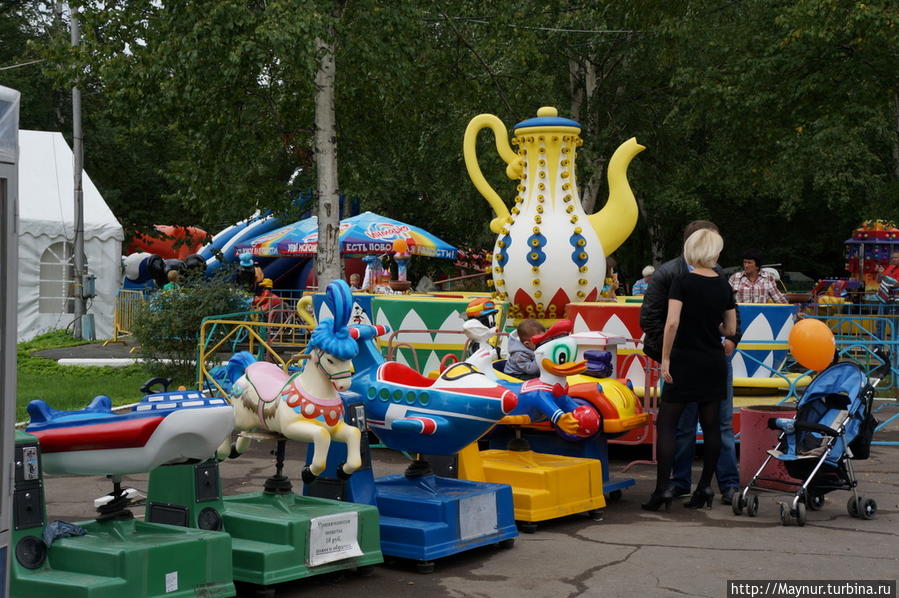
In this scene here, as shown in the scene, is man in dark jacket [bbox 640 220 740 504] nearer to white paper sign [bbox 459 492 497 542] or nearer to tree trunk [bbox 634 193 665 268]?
white paper sign [bbox 459 492 497 542]

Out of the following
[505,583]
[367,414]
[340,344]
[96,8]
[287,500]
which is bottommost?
[505,583]

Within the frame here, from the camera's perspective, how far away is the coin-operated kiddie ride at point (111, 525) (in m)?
4.99

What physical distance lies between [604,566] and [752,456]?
2.75m

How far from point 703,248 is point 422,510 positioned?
9.12 feet

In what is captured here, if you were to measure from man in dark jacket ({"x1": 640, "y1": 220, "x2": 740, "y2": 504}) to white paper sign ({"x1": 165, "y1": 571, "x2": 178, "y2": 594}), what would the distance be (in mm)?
4079

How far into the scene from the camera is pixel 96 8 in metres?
17.1

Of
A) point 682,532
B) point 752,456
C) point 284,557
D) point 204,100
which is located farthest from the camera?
point 204,100

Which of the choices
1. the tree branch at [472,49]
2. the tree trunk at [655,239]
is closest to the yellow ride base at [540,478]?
the tree branch at [472,49]

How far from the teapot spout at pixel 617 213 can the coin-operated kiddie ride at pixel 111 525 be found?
6894mm

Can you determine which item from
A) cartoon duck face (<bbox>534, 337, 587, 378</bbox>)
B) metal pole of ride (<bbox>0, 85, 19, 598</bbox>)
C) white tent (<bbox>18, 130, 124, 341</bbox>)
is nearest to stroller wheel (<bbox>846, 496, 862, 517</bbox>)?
cartoon duck face (<bbox>534, 337, 587, 378</bbox>)

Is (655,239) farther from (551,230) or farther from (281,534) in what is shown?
(281,534)

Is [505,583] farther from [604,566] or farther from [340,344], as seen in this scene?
[340,344]

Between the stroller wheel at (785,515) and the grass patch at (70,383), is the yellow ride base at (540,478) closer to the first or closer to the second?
the stroller wheel at (785,515)

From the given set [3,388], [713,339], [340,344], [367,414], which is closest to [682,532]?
[713,339]
